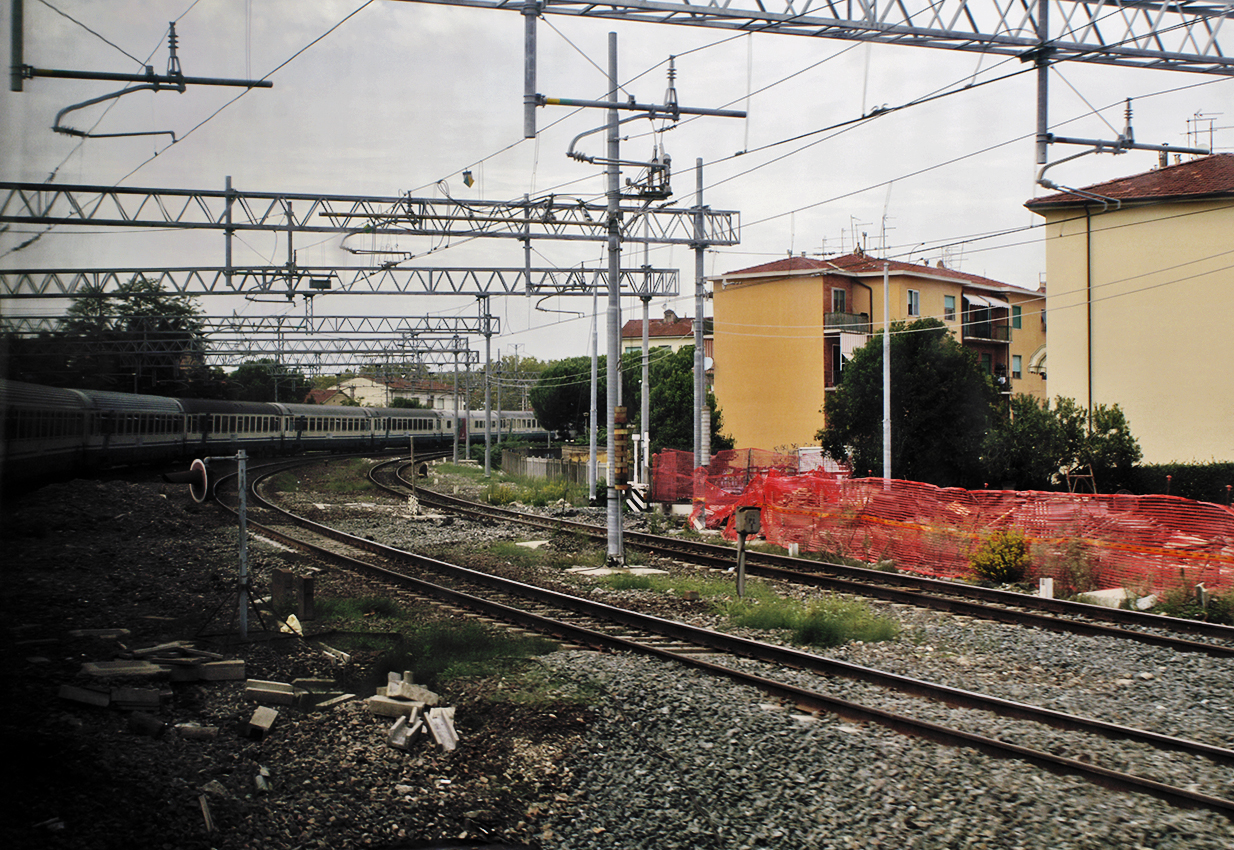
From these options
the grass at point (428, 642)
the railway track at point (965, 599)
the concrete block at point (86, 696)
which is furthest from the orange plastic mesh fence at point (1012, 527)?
the concrete block at point (86, 696)

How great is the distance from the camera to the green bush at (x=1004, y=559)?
1366 centimetres

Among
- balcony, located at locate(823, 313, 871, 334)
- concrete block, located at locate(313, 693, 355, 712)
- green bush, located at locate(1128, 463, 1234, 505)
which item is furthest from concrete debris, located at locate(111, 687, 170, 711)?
balcony, located at locate(823, 313, 871, 334)

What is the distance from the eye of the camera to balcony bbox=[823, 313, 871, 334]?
4154cm

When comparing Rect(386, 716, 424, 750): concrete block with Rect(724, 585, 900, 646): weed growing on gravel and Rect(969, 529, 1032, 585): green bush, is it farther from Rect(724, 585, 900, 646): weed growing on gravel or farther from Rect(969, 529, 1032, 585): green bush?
Rect(969, 529, 1032, 585): green bush

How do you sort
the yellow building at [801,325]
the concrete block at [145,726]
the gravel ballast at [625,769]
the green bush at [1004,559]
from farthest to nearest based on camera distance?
the yellow building at [801,325] → the green bush at [1004,559] → the concrete block at [145,726] → the gravel ballast at [625,769]

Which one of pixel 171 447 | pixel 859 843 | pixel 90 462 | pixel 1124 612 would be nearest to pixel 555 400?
pixel 171 447

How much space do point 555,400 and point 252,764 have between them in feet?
204

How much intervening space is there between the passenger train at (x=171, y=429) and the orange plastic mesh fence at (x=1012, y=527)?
13.3 meters

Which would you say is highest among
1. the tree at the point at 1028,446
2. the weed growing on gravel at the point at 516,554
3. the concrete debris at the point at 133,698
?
the tree at the point at 1028,446

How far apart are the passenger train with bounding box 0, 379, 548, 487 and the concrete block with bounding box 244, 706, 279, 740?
280cm

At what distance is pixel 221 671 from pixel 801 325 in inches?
1509

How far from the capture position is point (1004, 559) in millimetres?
13633

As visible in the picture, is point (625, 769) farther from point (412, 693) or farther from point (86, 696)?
point (86, 696)

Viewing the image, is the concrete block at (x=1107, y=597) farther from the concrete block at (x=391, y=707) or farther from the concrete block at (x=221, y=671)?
the concrete block at (x=221, y=671)
